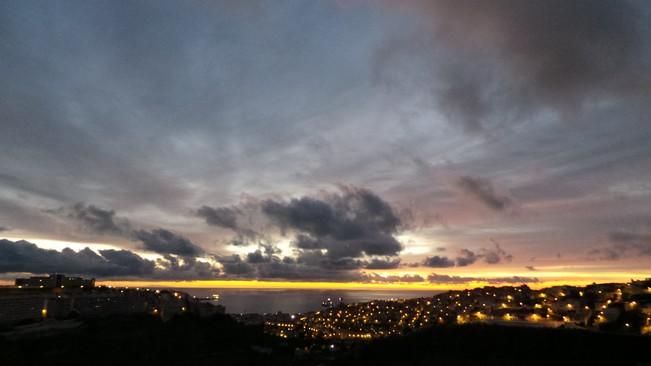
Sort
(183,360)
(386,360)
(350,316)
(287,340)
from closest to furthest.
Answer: (183,360) < (386,360) < (287,340) < (350,316)

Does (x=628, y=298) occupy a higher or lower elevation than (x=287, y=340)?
higher

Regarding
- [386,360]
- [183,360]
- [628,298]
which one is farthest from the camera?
[628,298]

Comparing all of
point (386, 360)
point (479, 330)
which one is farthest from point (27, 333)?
point (479, 330)

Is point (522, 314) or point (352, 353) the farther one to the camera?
point (522, 314)

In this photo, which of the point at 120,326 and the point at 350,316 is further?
the point at 350,316

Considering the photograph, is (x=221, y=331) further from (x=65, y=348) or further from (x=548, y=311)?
(x=548, y=311)

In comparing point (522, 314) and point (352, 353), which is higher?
point (522, 314)

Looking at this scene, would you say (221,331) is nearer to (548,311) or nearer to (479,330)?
(479,330)

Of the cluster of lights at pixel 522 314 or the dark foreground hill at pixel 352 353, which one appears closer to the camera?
the dark foreground hill at pixel 352 353
